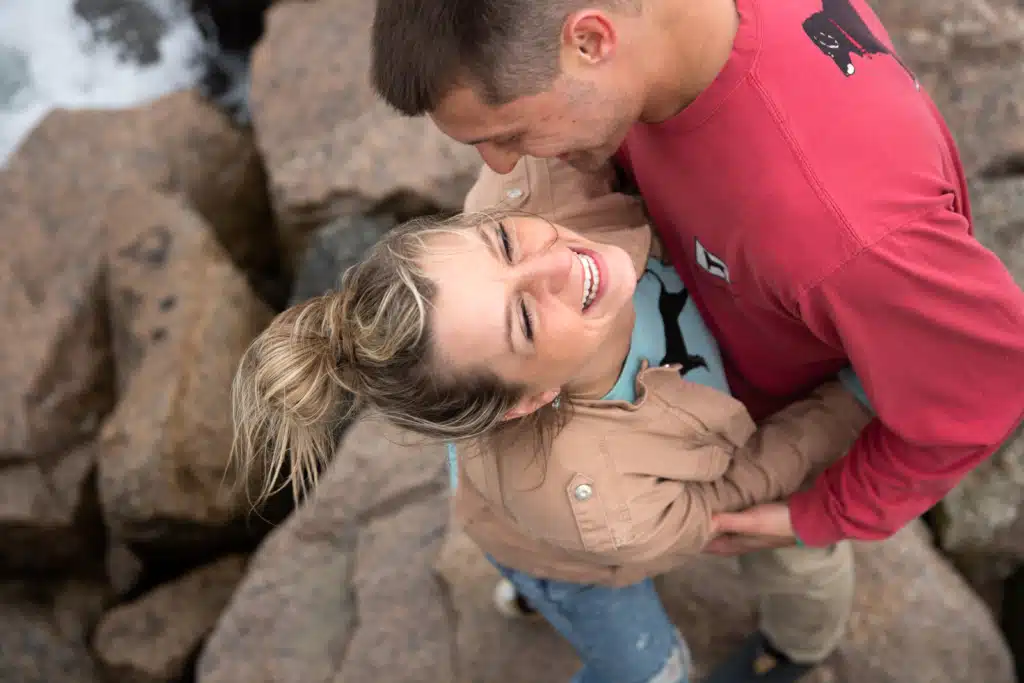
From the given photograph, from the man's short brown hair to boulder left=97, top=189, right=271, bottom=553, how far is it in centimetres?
170

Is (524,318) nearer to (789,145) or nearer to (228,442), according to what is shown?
(789,145)

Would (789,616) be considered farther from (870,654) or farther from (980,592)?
(980,592)

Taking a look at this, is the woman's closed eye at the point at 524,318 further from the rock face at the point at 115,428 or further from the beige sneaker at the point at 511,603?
the rock face at the point at 115,428

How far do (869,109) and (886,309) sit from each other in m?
0.27

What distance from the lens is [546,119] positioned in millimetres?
1176

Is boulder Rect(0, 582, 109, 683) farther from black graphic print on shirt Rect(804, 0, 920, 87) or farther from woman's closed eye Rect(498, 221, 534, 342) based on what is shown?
black graphic print on shirt Rect(804, 0, 920, 87)

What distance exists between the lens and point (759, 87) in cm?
113

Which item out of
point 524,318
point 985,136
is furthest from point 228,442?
point 985,136

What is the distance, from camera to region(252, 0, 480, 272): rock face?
10.0 ft

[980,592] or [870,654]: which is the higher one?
[870,654]

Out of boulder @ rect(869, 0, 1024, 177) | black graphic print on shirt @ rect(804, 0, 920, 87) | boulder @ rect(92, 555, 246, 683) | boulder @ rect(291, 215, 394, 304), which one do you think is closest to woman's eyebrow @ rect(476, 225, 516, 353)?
black graphic print on shirt @ rect(804, 0, 920, 87)

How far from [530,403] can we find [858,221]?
520mm

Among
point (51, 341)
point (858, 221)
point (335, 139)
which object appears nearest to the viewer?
point (858, 221)

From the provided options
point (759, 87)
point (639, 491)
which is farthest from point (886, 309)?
point (639, 491)
